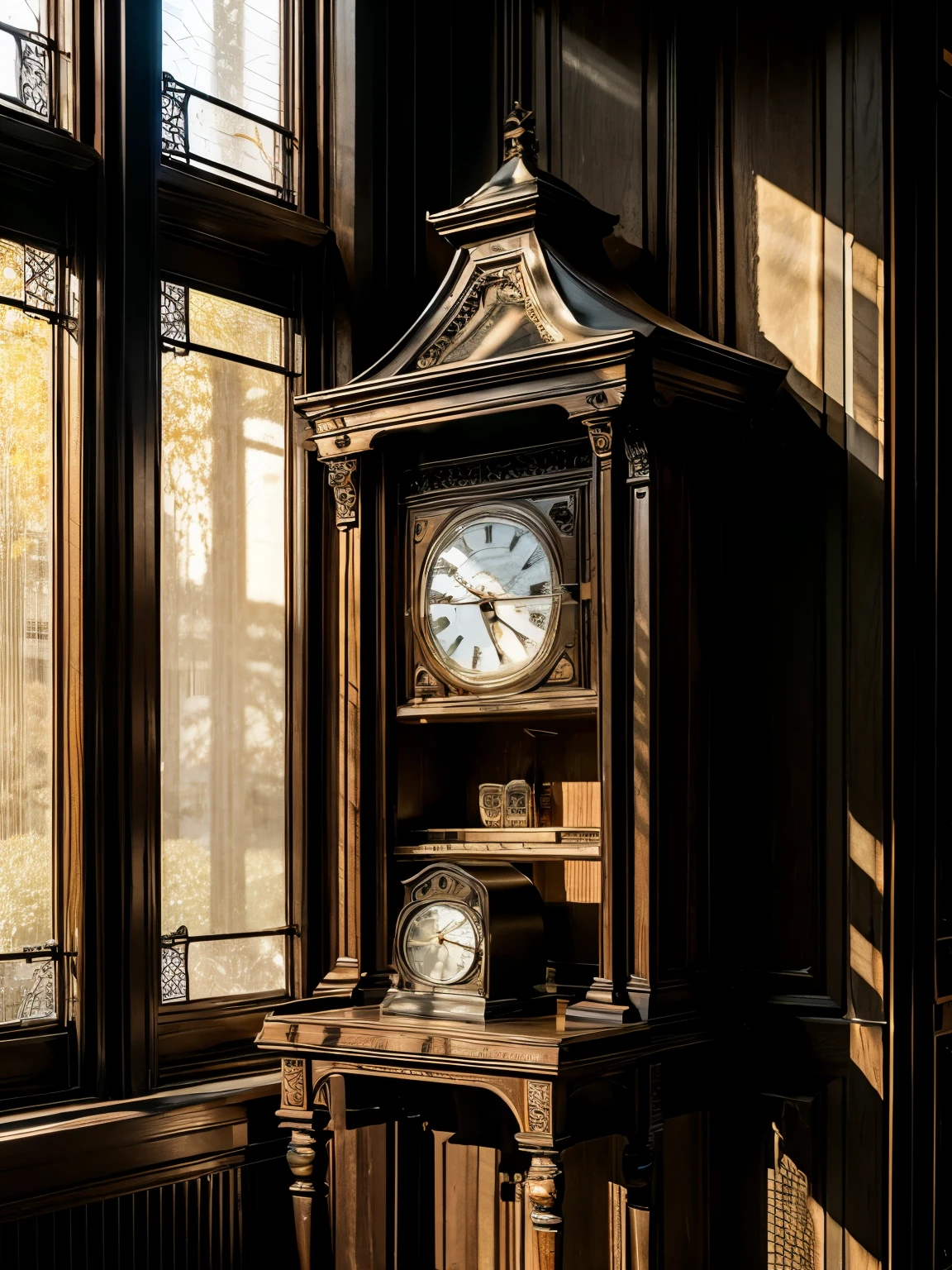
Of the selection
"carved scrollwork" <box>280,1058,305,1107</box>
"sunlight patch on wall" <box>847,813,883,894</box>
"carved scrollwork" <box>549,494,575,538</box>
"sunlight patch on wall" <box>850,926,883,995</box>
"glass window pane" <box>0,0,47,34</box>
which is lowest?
"carved scrollwork" <box>280,1058,305,1107</box>

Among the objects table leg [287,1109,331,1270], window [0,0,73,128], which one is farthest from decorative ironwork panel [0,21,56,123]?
table leg [287,1109,331,1270]

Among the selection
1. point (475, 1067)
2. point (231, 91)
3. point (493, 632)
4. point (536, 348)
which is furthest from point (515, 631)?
point (231, 91)

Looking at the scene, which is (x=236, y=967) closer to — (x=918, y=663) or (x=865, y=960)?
(x=865, y=960)

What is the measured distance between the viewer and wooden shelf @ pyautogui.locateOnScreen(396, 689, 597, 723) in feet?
11.4

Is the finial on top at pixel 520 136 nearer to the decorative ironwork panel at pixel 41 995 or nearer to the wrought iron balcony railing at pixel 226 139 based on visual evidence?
the wrought iron balcony railing at pixel 226 139

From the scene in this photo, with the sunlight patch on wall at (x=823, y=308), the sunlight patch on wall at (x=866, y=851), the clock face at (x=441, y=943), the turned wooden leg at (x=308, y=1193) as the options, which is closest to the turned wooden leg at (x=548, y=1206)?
the clock face at (x=441, y=943)

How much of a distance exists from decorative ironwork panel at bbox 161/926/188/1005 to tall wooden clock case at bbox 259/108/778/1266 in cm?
29

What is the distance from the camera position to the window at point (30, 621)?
334cm

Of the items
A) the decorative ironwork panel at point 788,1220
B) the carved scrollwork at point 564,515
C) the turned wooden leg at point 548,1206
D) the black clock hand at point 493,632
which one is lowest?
the decorative ironwork panel at point 788,1220

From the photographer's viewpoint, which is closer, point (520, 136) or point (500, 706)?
point (500, 706)

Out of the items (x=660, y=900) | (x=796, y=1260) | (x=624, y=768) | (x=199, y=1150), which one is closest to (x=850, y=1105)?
(x=796, y=1260)

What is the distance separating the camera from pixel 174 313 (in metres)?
3.75

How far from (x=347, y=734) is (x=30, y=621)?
812 mm

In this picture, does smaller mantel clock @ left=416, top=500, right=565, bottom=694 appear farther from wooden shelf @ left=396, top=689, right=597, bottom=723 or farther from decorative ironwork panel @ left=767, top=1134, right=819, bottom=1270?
decorative ironwork panel @ left=767, top=1134, right=819, bottom=1270
